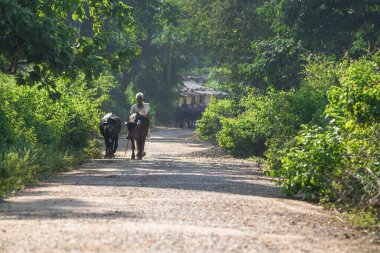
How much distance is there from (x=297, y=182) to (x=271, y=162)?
4.27 m

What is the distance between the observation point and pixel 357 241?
11.3 m

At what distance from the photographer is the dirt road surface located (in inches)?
405

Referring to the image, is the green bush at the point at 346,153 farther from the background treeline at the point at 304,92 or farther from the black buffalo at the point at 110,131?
the black buffalo at the point at 110,131

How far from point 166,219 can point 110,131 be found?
56.3ft

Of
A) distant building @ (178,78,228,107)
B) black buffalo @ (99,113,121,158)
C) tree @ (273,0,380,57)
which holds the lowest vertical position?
black buffalo @ (99,113,121,158)

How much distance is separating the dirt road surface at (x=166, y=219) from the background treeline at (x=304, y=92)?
2.31ft

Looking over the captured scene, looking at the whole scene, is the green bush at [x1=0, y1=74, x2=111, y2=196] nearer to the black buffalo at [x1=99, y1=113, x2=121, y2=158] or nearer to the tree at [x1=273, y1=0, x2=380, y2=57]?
the black buffalo at [x1=99, y1=113, x2=121, y2=158]

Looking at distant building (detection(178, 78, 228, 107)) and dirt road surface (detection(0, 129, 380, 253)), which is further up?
distant building (detection(178, 78, 228, 107))

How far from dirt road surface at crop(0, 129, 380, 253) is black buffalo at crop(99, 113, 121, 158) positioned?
9.20 metres

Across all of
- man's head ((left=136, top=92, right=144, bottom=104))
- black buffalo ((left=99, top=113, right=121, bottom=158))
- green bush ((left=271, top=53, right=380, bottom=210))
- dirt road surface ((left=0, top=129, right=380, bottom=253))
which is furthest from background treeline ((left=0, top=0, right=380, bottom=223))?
man's head ((left=136, top=92, right=144, bottom=104))

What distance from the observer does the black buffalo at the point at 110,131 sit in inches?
1154

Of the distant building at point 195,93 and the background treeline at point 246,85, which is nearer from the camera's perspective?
the background treeline at point 246,85

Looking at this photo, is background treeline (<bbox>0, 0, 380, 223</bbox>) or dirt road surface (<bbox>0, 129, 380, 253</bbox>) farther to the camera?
background treeline (<bbox>0, 0, 380, 223</bbox>)

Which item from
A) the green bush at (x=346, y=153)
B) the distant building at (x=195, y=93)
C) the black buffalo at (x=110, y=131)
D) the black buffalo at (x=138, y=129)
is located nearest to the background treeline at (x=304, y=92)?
the green bush at (x=346, y=153)
